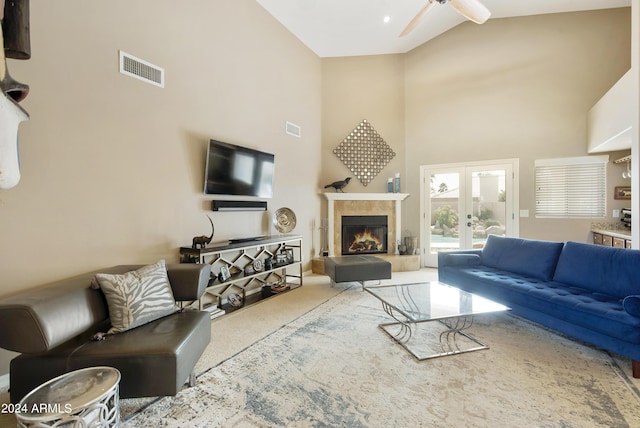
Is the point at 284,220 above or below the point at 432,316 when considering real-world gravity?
above

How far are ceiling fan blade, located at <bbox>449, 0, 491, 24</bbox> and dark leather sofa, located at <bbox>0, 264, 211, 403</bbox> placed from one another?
4.15 meters

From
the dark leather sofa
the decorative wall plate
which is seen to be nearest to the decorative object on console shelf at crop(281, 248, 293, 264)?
the decorative wall plate

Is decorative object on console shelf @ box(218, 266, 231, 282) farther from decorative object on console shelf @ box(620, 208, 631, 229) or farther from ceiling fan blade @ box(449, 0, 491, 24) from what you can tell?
decorative object on console shelf @ box(620, 208, 631, 229)

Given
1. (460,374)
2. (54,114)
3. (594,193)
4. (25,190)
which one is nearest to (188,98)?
(54,114)

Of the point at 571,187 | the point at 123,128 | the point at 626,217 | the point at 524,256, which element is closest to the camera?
the point at 123,128

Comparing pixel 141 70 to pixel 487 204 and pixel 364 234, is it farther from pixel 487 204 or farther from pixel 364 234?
pixel 487 204

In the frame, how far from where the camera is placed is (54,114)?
7.13 ft

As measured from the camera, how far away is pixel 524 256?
11.1 feet

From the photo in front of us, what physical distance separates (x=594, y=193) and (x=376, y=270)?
12.5 feet

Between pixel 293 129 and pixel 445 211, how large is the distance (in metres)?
3.37

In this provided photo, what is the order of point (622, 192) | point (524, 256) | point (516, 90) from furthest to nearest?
point (516, 90)
point (622, 192)
point (524, 256)

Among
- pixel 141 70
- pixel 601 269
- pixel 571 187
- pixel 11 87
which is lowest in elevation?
pixel 601 269

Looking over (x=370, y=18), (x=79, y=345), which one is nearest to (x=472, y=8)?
(x=370, y=18)

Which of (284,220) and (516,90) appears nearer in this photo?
(284,220)
